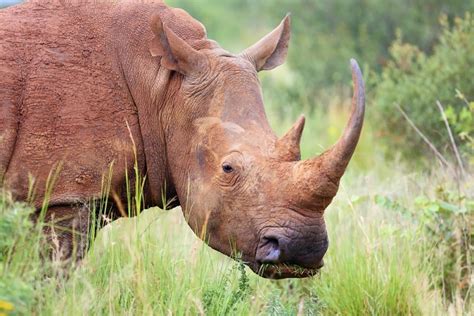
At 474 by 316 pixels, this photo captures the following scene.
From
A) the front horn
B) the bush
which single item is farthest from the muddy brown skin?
the bush

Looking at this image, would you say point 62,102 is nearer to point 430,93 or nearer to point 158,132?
point 158,132

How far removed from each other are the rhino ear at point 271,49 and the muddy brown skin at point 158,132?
21 centimetres

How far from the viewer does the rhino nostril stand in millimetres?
6125

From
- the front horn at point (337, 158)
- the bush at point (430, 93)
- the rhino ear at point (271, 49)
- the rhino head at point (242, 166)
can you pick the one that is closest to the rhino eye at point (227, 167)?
the rhino head at point (242, 166)

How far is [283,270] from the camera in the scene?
6.17 metres

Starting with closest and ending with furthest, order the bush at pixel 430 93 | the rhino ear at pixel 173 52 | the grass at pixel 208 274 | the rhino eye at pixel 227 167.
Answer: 1. the grass at pixel 208 274
2. the rhino eye at pixel 227 167
3. the rhino ear at pixel 173 52
4. the bush at pixel 430 93

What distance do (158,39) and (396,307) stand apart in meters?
2.21

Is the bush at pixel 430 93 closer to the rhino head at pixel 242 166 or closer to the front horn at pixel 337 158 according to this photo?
the rhino head at pixel 242 166

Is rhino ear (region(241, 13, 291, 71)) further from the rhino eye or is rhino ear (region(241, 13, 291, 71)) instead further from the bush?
the bush

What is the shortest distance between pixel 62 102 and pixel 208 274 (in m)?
1.26

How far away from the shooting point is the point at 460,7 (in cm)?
1603

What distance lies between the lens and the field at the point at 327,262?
17.7ft

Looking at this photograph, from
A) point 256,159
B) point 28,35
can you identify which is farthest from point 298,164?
point 28,35

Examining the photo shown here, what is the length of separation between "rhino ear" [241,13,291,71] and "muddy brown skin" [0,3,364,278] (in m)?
0.21
